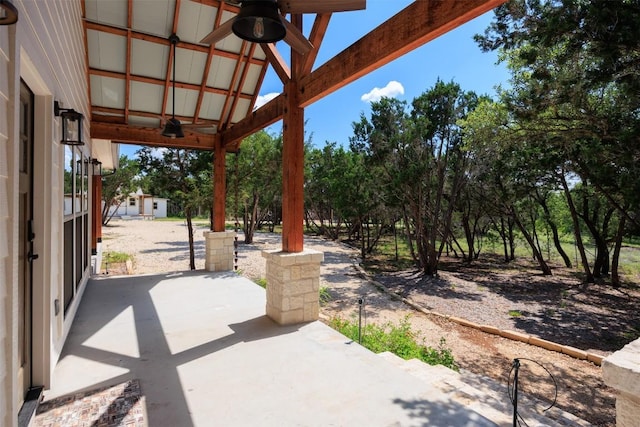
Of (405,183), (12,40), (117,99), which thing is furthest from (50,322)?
(405,183)

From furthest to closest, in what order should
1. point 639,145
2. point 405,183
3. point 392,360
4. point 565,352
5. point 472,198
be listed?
point 472,198, point 405,183, point 565,352, point 639,145, point 392,360

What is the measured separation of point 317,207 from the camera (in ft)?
83.5

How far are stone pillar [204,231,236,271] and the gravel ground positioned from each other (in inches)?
94.1

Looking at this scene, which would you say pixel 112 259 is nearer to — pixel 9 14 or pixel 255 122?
pixel 255 122

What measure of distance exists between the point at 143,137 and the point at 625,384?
→ 304 inches

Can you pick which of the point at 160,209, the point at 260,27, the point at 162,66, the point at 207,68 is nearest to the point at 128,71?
the point at 162,66

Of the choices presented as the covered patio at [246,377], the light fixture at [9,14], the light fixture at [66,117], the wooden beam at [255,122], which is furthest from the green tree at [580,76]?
the light fixture at [66,117]

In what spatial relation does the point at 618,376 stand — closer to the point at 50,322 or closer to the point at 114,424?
the point at 114,424

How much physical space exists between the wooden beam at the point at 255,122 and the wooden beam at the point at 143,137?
1.54ft

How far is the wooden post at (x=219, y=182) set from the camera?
290 inches

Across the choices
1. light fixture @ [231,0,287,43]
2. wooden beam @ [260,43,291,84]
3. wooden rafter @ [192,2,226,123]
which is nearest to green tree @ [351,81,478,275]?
wooden rafter @ [192,2,226,123]

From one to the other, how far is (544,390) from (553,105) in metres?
4.92

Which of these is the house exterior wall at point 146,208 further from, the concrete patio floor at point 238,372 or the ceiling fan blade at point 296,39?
the ceiling fan blade at point 296,39

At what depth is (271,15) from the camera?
2.26m
